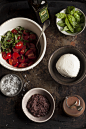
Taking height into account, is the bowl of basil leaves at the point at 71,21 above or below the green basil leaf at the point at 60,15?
below

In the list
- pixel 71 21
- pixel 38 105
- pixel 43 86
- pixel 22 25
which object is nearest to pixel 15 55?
pixel 22 25

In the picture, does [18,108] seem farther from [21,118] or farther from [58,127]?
[58,127]

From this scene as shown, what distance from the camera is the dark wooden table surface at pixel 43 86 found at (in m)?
1.69

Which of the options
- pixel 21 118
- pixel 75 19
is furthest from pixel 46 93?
pixel 75 19

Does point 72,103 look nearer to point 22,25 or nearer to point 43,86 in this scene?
point 43,86

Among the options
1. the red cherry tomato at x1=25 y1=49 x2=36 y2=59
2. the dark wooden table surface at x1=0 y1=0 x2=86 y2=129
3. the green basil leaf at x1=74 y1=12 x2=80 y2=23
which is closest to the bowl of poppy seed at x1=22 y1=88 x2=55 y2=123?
the dark wooden table surface at x1=0 y1=0 x2=86 y2=129

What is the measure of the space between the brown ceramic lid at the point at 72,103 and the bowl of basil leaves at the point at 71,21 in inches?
23.7

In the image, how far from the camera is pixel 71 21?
5.61 ft

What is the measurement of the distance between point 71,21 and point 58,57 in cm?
36

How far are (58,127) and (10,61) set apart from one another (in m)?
0.75

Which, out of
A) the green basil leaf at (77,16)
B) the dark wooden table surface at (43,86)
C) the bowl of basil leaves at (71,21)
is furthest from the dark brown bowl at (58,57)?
the green basil leaf at (77,16)

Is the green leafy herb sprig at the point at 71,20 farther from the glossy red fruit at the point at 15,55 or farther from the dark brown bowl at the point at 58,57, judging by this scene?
the glossy red fruit at the point at 15,55

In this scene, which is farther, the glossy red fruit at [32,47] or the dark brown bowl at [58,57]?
the glossy red fruit at [32,47]

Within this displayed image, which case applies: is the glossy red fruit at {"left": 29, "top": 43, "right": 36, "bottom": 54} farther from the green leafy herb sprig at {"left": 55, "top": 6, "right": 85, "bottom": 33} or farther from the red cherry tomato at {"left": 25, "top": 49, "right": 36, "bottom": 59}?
the green leafy herb sprig at {"left": 55, "top": 6, "right": 85, "bottom": 33}
